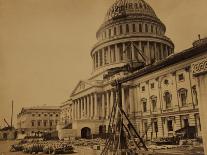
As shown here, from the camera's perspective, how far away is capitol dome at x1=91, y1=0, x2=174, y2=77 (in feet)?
193

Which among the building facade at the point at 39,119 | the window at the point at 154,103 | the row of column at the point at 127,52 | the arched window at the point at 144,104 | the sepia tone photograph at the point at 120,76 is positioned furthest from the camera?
the building facade at the point at 39,119

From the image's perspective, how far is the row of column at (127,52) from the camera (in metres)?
58.1

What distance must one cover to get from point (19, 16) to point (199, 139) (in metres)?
21.4

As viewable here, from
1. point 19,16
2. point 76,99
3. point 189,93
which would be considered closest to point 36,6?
point 19,16

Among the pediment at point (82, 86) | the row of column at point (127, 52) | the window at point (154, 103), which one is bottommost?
the window at point (154, 103)

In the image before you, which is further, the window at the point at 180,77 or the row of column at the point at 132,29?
the row of column at the point at 132,29

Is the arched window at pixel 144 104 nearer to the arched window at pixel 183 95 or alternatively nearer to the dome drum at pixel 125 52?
the arched window at pixel 183 95

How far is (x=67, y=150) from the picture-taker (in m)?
24.7

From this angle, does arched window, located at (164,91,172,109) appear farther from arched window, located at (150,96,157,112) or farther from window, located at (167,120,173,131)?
arched window, located at (150,96,157,112)

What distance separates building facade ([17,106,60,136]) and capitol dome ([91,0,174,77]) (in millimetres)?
33405

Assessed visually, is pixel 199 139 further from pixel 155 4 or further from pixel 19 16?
pixel 19 16

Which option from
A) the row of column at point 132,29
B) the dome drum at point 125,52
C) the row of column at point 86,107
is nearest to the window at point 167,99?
the row of column at point 86,107

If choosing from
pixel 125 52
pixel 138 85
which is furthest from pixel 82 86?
pixel 138 85

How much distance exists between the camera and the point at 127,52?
5766 centimetres
